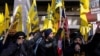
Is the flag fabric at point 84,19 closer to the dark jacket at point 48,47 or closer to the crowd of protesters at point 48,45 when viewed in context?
the crowd of protesters at point 48,45

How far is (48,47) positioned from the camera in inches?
→ 457

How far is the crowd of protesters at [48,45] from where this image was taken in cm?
1087

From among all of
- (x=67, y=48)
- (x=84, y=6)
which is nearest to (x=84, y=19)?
(x=84, y=6)

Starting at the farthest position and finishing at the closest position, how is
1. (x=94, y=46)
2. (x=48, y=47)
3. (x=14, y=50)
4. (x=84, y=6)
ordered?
(x=84, y=6) → (x=48, y=47) → (x=14, y=50) → (x=94, y=46)

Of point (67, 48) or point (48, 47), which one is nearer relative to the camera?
point (67, 48)

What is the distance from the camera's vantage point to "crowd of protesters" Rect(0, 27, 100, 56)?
1087 centimetres

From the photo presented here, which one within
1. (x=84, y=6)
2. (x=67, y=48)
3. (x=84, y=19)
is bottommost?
(x=67, y=48)

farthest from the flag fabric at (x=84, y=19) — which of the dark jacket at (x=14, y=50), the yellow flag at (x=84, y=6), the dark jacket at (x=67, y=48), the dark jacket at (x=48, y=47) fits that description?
the dark jacket at (x=14, y=50)

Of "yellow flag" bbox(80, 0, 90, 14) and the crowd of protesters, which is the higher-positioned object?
"yellow flag" bbox(80, 0, 90, 14)

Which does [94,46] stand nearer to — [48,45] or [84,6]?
[48,45]

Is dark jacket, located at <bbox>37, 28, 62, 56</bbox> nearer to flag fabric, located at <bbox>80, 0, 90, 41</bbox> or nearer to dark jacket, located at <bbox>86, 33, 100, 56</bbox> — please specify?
flag fabric, located at <bbox>80, 0, 90, 41</bbox>

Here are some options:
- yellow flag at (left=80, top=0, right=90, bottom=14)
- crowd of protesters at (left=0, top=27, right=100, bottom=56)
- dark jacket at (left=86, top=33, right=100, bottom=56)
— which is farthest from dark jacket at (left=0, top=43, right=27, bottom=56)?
yellow flag at (left=80, top=0, right=90, bottom=14)

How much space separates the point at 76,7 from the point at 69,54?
10473 millimetres

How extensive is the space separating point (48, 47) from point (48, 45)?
47 mm
